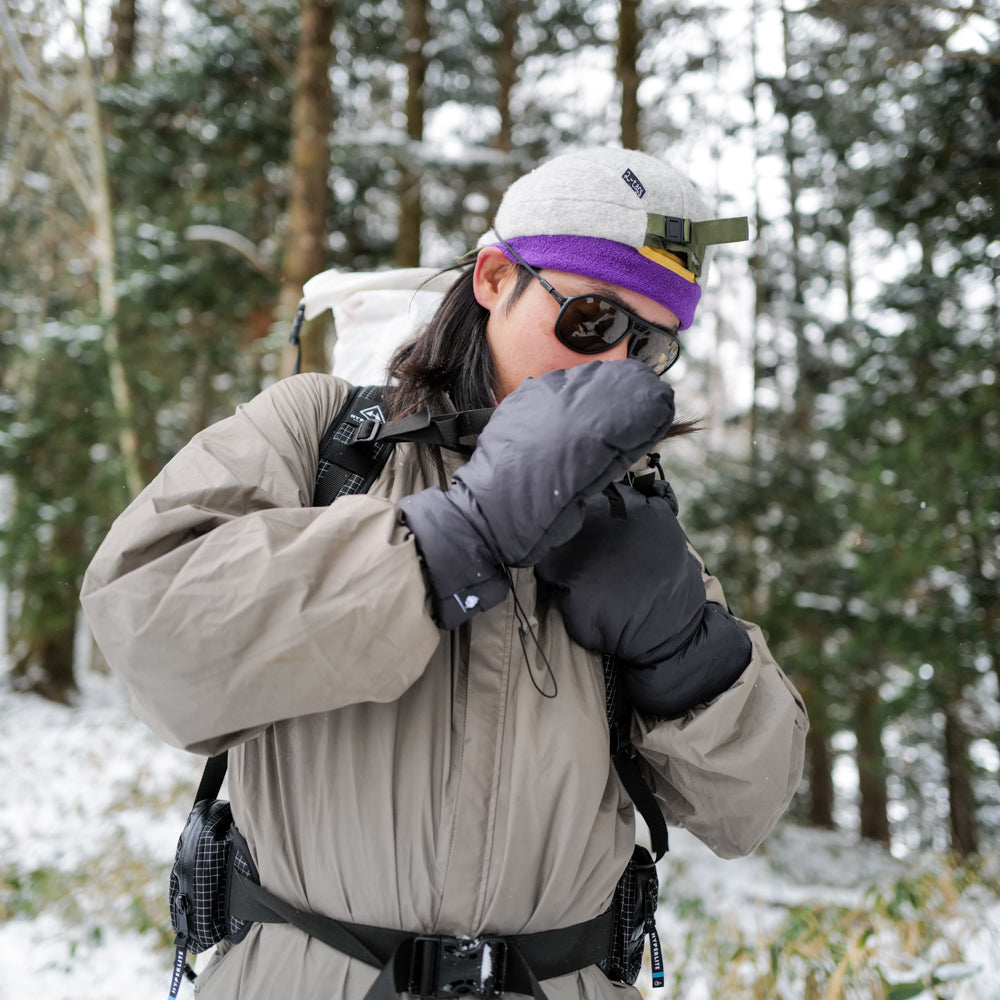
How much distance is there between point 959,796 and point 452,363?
950 centimetres

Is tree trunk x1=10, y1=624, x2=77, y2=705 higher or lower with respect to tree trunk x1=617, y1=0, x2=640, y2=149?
lower

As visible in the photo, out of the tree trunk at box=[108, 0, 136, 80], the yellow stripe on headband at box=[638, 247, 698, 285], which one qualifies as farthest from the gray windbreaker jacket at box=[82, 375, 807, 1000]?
the tree trunk at box=[108, 0, 136, 80]

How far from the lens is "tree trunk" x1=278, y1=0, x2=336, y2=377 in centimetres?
647

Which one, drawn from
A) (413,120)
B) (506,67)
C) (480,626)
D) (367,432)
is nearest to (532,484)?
(480,626)

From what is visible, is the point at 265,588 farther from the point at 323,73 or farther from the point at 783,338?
the point at 783,338

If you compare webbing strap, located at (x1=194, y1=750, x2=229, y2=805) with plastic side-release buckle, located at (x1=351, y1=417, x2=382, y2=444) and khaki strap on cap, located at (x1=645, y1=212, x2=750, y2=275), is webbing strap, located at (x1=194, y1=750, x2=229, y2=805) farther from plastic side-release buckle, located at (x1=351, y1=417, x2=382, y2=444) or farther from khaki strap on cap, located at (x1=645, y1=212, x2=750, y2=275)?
khaki strap on cap, located at (x1=645, y1=212, x2=750, y2=275)

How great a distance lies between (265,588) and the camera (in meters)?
1.15

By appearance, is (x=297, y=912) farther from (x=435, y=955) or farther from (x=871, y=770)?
(x=871, y=770)

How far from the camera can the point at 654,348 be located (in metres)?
1.71

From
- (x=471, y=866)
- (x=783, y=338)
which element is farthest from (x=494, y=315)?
(x=783, y=338)

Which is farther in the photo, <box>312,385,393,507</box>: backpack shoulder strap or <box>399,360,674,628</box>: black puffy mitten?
<box>312,385,393,507</box>: backpack shoulder strap

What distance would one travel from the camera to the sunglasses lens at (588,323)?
1.59 metres

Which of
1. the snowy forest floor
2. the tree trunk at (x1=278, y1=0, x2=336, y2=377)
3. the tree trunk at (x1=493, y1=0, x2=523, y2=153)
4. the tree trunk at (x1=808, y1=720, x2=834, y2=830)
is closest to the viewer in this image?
the snowy forest floor

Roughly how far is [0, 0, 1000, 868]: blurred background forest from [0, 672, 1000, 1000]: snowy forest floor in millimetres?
1692
